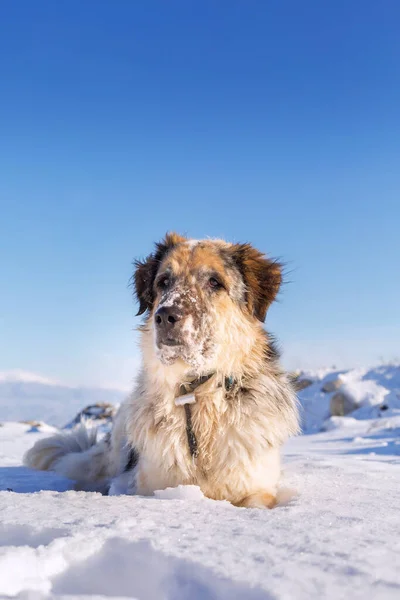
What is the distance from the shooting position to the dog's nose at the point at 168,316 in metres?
4.16

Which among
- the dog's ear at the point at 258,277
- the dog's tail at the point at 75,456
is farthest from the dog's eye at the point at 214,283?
the dog's tail at the point at 75,456

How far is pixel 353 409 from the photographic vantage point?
56.1 feet

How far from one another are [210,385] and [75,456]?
269 centimetres

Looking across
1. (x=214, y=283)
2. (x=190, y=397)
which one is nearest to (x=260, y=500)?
(x=190, y=397)

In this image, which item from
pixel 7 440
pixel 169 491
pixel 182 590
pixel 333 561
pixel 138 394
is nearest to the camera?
pixel 182 590

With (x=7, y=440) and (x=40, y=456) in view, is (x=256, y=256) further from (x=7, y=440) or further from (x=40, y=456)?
(x=7, y=440)

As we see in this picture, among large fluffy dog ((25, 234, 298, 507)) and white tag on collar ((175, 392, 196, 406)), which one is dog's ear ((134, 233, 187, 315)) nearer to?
large fluffy dog ((25, 234, 298, 507))

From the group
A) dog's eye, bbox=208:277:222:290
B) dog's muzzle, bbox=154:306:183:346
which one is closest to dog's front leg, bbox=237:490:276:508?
dog's muzzle, bbox=154:306:183:346

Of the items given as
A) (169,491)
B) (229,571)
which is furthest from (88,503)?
(229,571)

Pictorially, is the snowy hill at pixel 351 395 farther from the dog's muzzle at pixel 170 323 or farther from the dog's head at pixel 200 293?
the dog's muzzle at pixel 170 323

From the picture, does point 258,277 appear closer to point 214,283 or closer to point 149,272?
point 214,283

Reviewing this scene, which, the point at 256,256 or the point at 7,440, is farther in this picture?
the point at 7,440

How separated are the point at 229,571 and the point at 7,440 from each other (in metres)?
9.65

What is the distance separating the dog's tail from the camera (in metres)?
6.01
